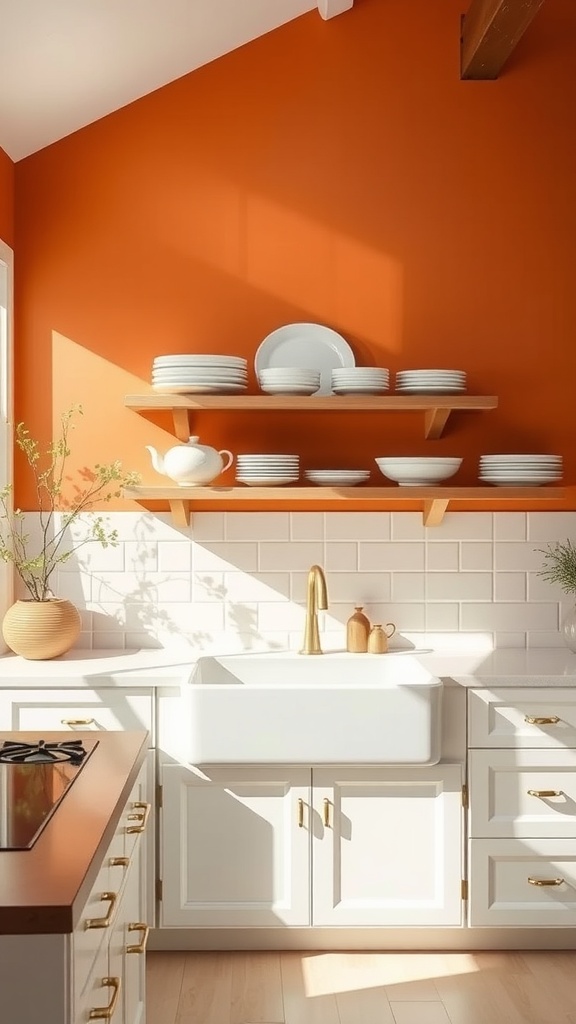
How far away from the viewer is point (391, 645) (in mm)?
3928

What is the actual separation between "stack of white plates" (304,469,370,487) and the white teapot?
1.03ft

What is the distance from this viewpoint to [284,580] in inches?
155

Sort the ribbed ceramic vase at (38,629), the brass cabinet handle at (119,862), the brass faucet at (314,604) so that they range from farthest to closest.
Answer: the brass faucet at (314,604) < the ribbed ceramic vase at (38,629) < the brass cabinet handle at (119,862)

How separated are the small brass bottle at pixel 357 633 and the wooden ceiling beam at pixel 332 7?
206cm

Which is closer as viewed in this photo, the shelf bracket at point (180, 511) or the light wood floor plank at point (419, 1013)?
the light wood floor plank at point (419, 1013)

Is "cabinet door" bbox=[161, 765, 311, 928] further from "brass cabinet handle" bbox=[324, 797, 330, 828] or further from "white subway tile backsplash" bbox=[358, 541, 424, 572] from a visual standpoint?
"white subway tile backsplash" bbox=[358, 541, 424, 572]

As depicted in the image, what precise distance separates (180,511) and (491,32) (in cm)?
181

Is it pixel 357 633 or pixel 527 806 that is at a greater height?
pixel 357 633

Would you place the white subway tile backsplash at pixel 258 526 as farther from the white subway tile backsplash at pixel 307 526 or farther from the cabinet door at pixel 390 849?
the cabinet door at pixel 390 849

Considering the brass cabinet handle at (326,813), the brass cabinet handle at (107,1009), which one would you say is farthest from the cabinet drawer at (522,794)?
the brass cabinet handle at (107,1009)

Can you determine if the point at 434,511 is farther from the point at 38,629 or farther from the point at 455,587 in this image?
Answer: the point at 38,629

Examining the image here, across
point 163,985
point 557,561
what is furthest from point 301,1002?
point 557,561

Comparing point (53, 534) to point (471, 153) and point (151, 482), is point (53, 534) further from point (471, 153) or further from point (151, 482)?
point (471, 153)

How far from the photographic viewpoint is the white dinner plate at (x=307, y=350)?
12.8ft
